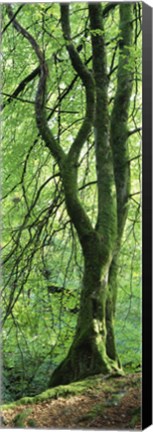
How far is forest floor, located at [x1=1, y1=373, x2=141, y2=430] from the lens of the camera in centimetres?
516

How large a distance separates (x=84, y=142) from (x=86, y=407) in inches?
72.3

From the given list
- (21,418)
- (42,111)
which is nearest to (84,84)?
(42,111)

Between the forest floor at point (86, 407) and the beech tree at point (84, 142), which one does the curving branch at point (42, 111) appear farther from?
the forest floor at point (86, 407)

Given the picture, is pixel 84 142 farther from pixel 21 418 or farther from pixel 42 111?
pixel 21 418

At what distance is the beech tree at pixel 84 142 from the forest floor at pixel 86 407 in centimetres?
11

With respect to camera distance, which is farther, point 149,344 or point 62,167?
point 62,167

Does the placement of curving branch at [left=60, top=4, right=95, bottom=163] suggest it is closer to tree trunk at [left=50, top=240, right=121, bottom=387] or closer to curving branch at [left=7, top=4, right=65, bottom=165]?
curving branch at [left=7, top=4, right=65, bottom=165]

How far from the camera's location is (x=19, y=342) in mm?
5699

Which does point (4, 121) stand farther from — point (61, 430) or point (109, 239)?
point (61, 430)

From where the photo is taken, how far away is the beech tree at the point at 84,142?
5.50 m

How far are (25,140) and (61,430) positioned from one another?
203 centimetres

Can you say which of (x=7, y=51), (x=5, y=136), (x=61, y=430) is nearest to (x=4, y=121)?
(x=5, y=136)

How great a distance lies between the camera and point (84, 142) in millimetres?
5738

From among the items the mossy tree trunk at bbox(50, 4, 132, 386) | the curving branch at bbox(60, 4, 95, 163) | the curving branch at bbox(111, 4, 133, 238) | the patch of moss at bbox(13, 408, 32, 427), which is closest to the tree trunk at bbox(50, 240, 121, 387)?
the mossy tree trunk at bbox(50, 4, 132, 386)
